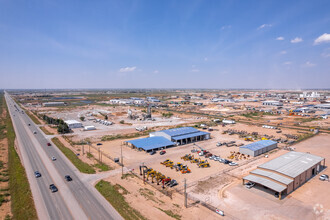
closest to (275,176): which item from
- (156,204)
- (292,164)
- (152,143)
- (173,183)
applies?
(292,164)

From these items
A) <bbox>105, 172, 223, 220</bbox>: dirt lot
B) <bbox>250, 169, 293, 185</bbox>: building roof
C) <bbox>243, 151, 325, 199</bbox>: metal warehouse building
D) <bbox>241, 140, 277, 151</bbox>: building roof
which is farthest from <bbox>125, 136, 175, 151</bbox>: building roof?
<bbox>250, 169, 293, 185</bbox>: building roof

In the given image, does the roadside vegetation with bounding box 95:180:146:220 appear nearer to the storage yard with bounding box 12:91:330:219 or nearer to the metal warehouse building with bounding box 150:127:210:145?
the storage yard with bounding box 12:91:330:219

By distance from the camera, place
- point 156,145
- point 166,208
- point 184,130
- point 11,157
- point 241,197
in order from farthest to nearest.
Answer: point 184,130
point 156,145
point 11,157
point 241,197
point 166,208

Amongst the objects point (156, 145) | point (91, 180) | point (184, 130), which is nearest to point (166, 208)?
point (91, 180)

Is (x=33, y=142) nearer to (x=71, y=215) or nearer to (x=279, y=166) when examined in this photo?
(x=71, y=215)

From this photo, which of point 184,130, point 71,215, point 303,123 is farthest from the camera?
point 303,123

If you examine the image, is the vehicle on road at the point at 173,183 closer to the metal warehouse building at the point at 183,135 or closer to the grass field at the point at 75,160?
the grass field at the point at 75,160

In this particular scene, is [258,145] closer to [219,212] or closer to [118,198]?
[219,212]

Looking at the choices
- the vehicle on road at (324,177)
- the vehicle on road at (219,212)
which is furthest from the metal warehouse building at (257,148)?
the vehicle on road at (219,212)
